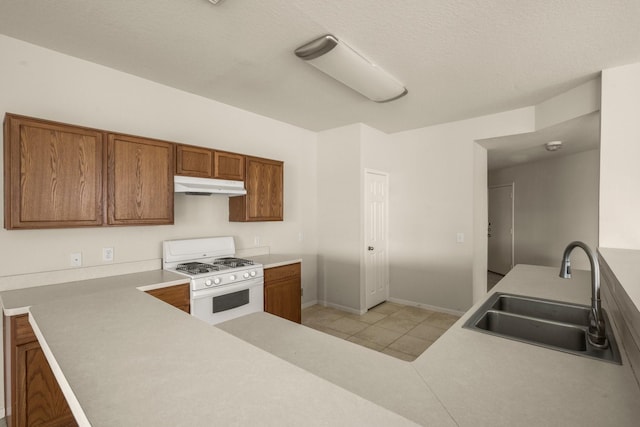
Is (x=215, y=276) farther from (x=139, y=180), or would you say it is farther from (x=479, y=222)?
(x=479, y=222)

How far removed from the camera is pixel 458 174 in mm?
4176

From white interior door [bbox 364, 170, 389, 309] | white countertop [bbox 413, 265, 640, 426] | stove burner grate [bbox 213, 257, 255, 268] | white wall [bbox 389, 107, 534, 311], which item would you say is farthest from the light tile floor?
white countertop [bbox 413, 265, 640, 426]

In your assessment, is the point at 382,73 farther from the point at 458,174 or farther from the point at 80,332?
the point at 80,332

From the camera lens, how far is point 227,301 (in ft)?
9.31

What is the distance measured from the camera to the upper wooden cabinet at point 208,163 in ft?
9.41

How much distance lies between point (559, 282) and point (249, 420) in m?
2.54

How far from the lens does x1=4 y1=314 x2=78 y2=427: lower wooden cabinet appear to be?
5.98 ft

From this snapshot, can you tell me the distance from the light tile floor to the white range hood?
6.29 feet

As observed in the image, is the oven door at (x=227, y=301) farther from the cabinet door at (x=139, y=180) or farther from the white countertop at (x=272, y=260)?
the cabinet door at (x=139, y=180)

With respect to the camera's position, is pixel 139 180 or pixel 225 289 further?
pixel 225 289

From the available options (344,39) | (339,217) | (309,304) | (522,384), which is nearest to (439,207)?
(339,217)

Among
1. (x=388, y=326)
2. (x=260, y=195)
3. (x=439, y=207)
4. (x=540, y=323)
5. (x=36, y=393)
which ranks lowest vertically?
(x=388, y=326)

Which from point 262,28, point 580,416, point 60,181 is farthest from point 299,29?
point 580,416

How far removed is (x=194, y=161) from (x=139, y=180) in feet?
1.79
